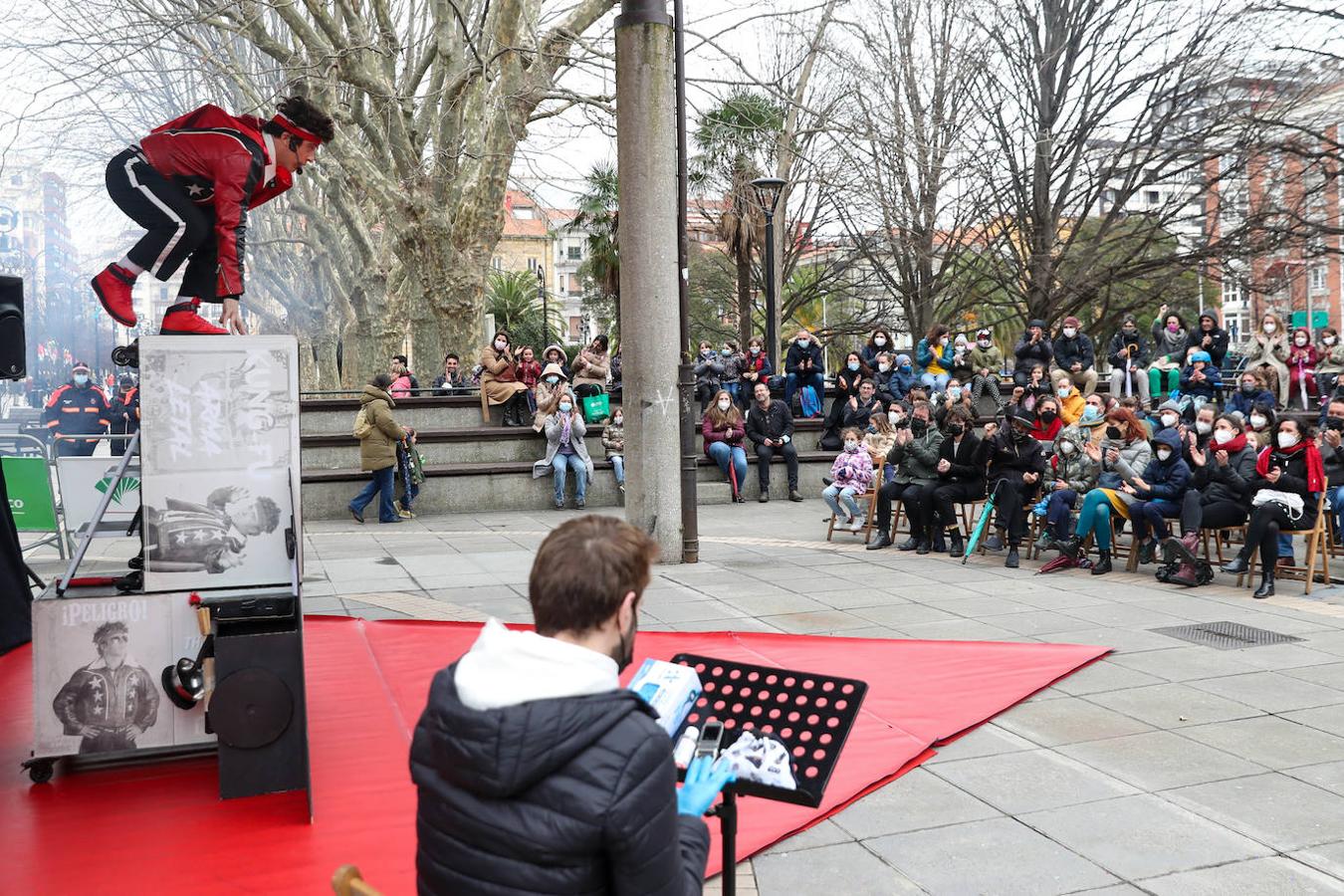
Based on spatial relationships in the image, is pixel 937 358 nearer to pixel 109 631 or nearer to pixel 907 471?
pixel 907 471

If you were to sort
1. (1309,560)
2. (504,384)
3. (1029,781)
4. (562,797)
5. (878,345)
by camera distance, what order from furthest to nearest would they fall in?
(878,345)
(504,384)
(1309,560)
(1029,781)
(562,797)

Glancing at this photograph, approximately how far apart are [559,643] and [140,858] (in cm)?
289

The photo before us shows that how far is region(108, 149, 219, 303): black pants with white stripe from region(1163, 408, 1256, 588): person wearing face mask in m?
7.46

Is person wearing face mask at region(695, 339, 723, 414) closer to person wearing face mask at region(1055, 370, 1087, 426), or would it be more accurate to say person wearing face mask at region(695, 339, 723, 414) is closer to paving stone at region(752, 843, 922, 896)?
person wearing face mask at region(1055, 370, 1087, 426)

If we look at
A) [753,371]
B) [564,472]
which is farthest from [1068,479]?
[753,371]

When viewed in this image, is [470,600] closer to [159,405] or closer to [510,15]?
[159,405]

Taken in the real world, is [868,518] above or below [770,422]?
below

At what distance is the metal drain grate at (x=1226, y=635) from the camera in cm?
708

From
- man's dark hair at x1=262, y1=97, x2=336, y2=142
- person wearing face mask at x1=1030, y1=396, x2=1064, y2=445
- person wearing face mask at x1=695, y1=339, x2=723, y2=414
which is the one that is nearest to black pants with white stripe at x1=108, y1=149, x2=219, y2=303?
man's dark hair at x1=262, y1=97, x2=336, y2=142

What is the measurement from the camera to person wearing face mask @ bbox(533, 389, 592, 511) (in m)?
15.2

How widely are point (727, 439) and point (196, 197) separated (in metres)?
11.3

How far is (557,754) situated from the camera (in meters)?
1.89

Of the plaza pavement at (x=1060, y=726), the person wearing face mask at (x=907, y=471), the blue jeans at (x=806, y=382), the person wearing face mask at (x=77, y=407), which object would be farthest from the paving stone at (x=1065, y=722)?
the person wearing face mask at (x=77, y=407)

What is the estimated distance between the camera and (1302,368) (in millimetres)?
16859
